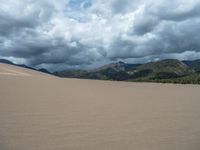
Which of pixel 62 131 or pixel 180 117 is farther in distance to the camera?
pixel 180 117

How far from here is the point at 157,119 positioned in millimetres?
10328

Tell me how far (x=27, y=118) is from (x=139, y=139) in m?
3.65

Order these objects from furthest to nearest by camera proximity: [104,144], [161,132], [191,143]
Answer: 1. [161,132]
2. [191,143]
3. [104,144]

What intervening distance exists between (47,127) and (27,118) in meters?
1.27

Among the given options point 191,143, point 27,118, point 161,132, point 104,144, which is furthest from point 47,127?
point 191,143

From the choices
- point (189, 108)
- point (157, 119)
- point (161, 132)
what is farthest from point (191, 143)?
point (189, 108)

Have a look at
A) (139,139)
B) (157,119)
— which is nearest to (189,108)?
(157,119)

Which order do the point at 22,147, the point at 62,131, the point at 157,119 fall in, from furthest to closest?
the point at 157,119
the point at 62,131
the point at 22,147

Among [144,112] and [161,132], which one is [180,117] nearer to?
[144,112]

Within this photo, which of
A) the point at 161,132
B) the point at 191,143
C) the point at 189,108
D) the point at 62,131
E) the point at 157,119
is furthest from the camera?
the point at 189,108

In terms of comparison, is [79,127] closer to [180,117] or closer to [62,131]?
[62,131]

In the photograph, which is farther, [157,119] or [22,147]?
[157,119]

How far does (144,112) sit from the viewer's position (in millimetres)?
11641

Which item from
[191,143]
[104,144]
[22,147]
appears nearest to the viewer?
[22,147]
